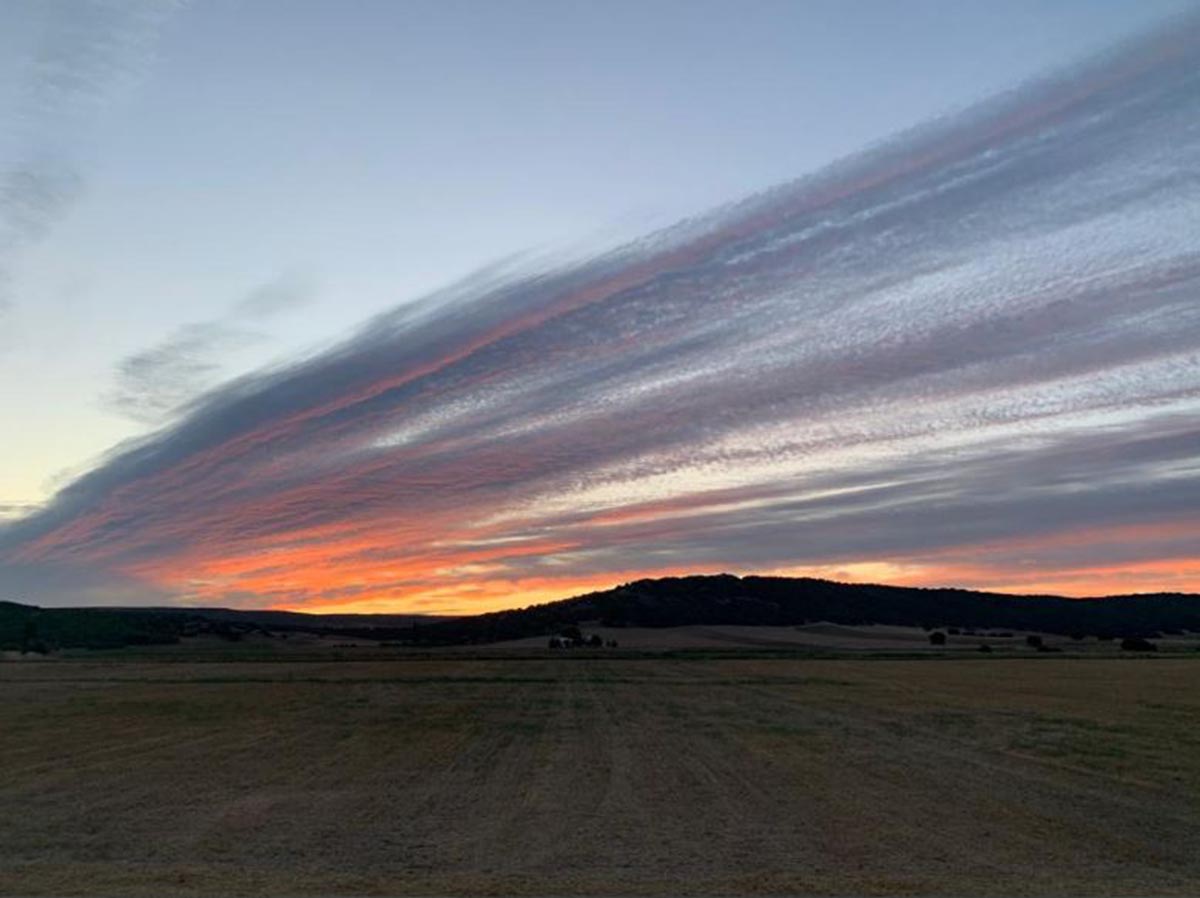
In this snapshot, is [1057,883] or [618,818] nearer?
[1057,883]

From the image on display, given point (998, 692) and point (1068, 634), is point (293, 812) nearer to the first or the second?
point (998, 692)

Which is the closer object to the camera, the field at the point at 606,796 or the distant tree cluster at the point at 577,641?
the field at the point at 606,796

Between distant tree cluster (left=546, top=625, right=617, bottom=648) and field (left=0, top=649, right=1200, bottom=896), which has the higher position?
distant tree cluster (left=546, top=625, right=617, bottom=648)

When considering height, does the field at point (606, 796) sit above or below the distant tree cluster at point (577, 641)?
below

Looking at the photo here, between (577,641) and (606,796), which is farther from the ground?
(577,641)

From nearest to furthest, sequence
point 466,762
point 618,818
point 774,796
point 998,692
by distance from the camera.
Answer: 1. point 618,818
2. point 774,796
3. point 466,762
4. point 998,692

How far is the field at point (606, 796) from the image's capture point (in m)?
14.6

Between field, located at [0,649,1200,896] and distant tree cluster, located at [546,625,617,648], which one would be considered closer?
field, located at [0,649,1200,896]

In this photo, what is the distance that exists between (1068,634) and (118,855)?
18849cm

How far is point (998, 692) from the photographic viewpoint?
1962 inches

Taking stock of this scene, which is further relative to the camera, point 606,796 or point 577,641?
point 577,641

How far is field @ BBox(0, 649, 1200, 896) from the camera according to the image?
14.6m

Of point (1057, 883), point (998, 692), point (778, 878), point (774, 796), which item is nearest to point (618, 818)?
point (774, 796)

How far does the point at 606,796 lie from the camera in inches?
837
